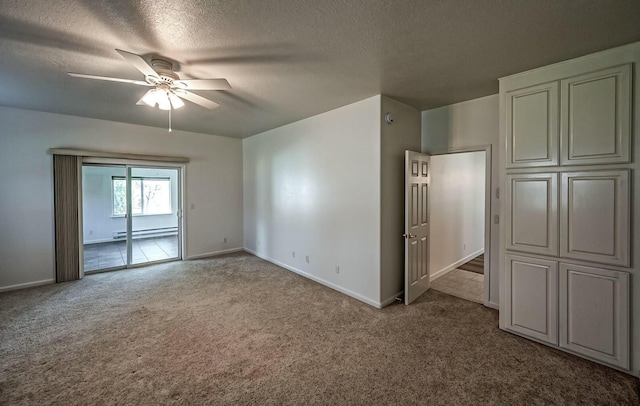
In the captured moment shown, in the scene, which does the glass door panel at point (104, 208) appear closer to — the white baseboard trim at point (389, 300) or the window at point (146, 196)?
the window at point (146, 196)

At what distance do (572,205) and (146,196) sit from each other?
27.9 ft

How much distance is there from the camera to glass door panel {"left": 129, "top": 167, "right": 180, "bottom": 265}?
6684 millimetres

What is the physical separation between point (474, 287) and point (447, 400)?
2.58 meters

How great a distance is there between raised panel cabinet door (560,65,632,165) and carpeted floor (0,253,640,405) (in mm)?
1830

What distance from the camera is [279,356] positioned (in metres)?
2.35

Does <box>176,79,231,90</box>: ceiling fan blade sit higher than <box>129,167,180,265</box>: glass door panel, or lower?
higher

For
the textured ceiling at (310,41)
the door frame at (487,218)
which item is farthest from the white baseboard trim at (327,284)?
the textured ceiling at (310,41)

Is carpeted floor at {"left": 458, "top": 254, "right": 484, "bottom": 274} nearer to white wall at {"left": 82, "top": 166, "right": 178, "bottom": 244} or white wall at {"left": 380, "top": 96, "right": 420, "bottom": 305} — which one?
white wall at {"left": 380, "top": 96, "right": 420, "bottom": 305}

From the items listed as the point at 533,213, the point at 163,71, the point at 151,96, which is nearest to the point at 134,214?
the point at 151,96

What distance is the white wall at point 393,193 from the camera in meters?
3.31

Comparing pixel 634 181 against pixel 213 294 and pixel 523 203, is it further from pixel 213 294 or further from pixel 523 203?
pixel 213 294

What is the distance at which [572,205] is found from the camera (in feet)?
7.64

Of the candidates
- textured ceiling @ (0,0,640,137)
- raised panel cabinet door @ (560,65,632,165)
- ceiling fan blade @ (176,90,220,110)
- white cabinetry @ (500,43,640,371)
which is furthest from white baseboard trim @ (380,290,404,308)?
ceiling fan blade @ (176,90,220,110)

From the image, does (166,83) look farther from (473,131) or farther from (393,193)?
(473,131)
